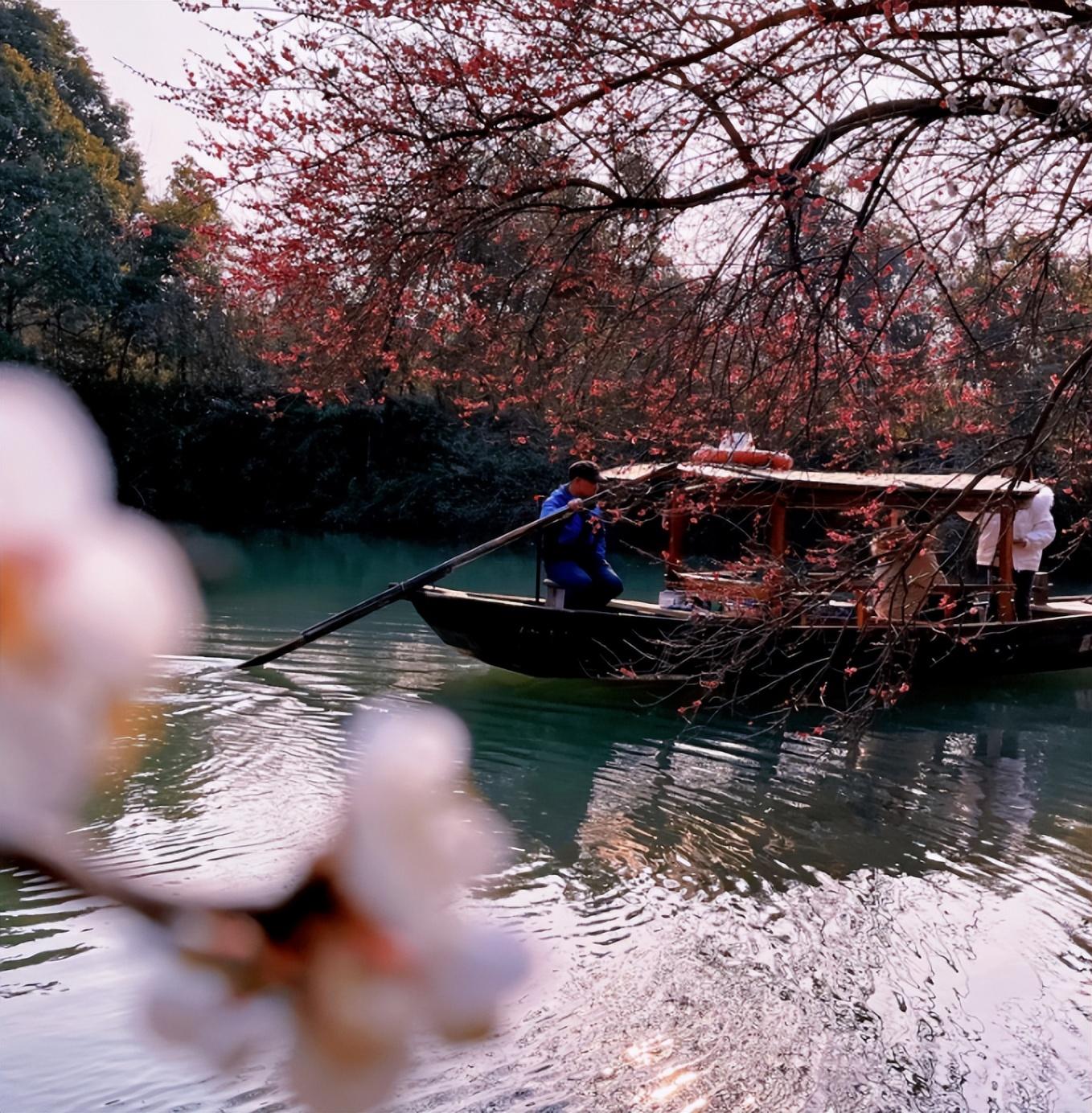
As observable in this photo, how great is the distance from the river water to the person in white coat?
1.65 metres

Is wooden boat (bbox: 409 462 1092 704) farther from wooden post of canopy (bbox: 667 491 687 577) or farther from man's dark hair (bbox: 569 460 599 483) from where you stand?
man's dark hair (bbox: 569 460 599 483)

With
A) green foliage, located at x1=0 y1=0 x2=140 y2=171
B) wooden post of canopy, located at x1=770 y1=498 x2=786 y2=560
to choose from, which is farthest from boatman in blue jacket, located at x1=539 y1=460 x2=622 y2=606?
green foliage, located at x1=0 y1=0 x2=140 y2=171

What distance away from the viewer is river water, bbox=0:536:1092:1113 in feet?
13.7

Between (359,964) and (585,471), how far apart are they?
17.6 ft

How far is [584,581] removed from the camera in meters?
10.6

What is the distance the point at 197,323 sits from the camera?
28.4m

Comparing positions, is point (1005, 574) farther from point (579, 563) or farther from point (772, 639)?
point (772, 639)

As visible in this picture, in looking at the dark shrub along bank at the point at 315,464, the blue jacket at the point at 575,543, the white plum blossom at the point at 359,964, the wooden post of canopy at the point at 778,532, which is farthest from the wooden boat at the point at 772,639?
the dark shrub along bank at the point at 315,464

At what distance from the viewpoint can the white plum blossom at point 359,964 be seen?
4.28m

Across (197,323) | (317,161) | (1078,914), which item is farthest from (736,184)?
(197,323)

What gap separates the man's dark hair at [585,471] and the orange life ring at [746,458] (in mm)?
1421

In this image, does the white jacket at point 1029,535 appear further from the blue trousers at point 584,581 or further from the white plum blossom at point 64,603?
the white plum blossom at point 64,603

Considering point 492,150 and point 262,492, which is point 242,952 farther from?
point 262,492

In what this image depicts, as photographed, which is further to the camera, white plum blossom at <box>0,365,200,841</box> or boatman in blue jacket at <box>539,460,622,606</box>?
boatman in blue jacket at <box>539,460,622,606</box>
